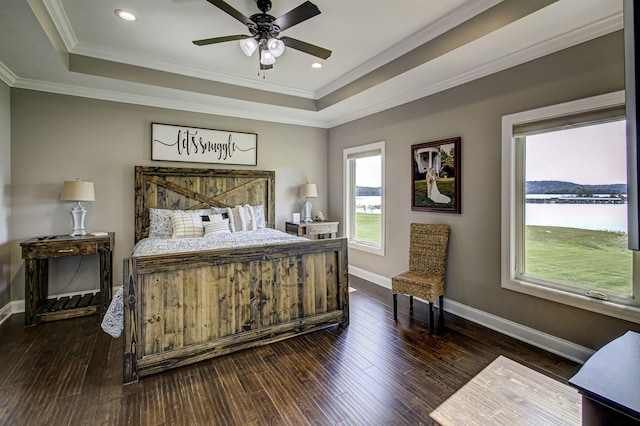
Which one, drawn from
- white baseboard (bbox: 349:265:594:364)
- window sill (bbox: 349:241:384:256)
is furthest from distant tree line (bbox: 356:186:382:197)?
white baseboard (bbox: 349:265:594:364)

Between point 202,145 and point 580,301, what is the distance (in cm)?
479

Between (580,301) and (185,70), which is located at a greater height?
(185,70)

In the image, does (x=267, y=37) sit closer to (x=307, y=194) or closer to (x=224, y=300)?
(x=224, y=300)

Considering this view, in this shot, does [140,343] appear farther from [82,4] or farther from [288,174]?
[288,174]

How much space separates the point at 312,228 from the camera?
16.7ft

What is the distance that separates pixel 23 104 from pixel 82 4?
1872 mm

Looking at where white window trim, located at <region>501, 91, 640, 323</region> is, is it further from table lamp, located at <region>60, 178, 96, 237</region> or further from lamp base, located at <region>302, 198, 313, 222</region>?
table lamp, located at <region>60, 178, 96, 237</region>

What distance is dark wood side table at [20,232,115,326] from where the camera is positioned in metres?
3.22

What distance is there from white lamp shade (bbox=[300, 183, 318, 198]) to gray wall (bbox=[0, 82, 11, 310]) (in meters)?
3.75

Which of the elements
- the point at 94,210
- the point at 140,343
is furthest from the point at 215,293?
the point at 94,210

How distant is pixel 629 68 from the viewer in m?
0.89

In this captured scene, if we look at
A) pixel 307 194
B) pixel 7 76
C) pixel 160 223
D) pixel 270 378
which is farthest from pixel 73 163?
pixel 270 378

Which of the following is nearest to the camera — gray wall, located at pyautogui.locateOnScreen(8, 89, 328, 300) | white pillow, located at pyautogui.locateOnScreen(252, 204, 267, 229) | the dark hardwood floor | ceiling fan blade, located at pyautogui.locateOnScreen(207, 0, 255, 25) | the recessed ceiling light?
the dark hardwood floor

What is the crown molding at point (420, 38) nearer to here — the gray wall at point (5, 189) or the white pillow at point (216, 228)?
the white pillow at point (216, 228)
